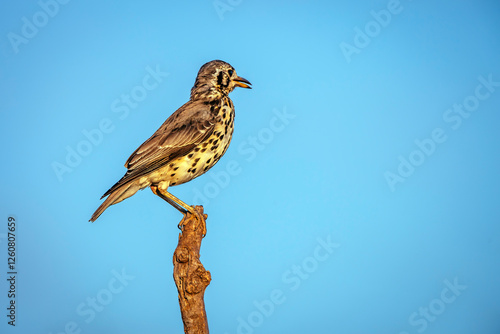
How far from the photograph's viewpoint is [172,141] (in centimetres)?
870

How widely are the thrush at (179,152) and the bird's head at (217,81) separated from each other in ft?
0.55

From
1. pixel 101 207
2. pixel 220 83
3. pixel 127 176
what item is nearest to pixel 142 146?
pixel 127 176

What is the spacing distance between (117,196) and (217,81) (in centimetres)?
265

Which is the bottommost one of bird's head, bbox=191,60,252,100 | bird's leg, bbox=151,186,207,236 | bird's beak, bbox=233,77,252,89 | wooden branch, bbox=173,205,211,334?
wooden branch, bbox=173,205,211,334

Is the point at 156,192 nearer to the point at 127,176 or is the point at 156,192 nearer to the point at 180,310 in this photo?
the point at 127,176

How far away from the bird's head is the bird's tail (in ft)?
6.61

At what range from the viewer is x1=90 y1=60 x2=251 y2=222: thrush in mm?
8539

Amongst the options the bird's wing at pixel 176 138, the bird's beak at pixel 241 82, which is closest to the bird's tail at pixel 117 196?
the bird's wing at pixel 176 138

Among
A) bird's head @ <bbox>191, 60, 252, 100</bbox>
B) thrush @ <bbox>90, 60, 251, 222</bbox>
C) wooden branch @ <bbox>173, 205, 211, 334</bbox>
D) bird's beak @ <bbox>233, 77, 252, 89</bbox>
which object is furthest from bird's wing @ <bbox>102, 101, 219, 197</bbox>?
wooden branch @ <bbox>173, 205, 211, 334</bbox>

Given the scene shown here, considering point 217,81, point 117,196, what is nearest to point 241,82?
point 217,81

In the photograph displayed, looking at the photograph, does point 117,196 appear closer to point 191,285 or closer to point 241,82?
point 191,285

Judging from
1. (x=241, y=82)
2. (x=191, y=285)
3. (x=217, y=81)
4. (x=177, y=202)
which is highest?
(x=217, y=81)

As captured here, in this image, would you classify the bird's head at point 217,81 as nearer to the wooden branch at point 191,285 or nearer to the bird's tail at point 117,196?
the bird's tail at point 117,196

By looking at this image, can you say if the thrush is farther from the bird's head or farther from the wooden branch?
the wooden branch
